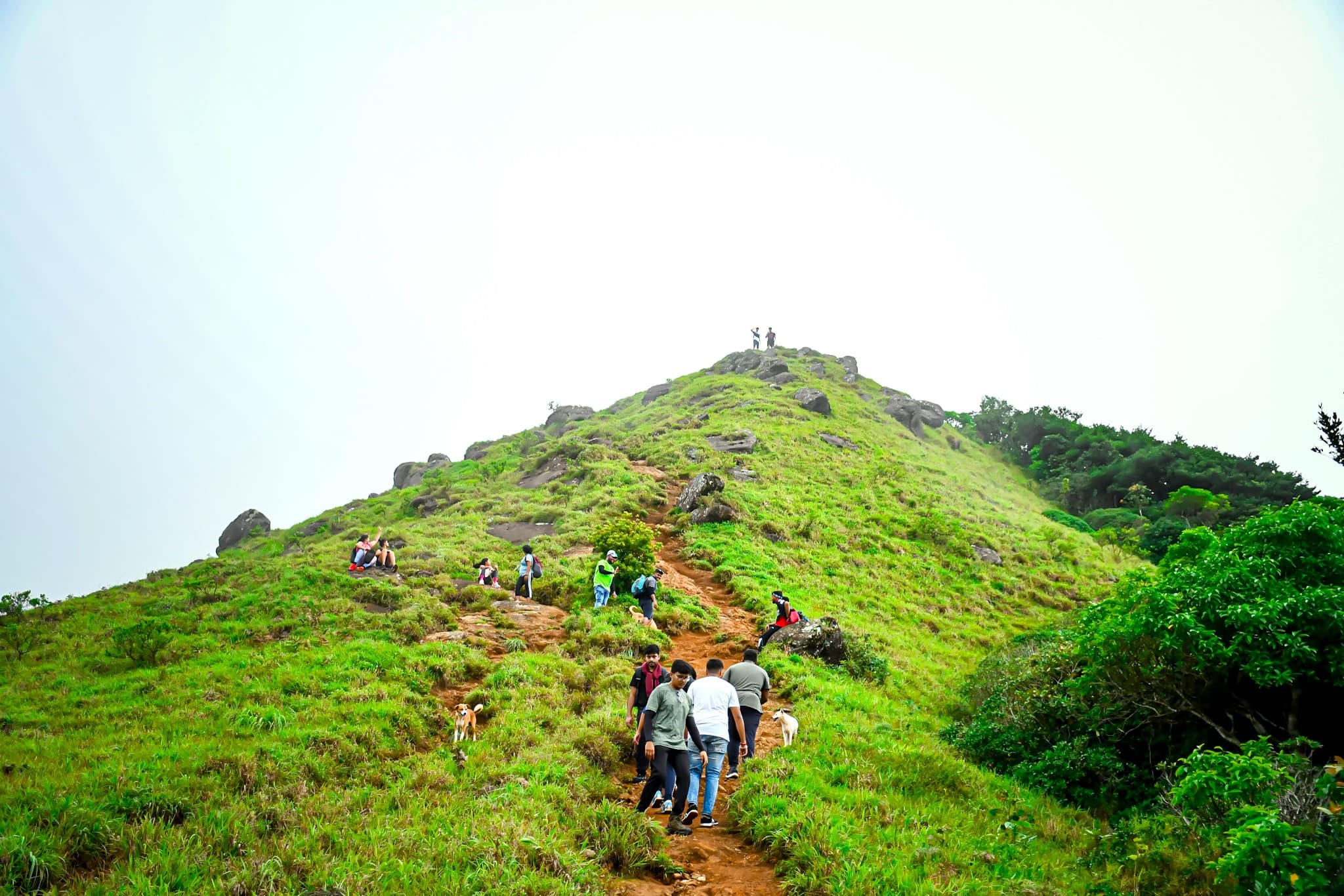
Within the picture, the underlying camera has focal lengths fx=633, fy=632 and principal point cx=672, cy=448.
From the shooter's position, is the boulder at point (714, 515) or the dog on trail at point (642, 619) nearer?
the dog on trail at point (642, 619)

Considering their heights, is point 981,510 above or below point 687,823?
above

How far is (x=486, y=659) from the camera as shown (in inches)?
575

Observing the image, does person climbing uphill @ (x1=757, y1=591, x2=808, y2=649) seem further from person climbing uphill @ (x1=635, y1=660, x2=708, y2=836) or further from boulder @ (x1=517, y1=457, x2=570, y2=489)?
boulder @ (x1=517, y1=457, x2=570, y2=489)

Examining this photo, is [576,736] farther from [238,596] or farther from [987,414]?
[987,414]

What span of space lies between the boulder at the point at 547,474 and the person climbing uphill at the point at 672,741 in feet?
91.7

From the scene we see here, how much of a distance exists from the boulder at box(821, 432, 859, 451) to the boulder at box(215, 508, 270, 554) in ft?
139

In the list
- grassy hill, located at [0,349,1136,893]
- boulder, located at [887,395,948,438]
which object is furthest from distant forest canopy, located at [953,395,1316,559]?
grassy hill, located at [0,349,1136,893]

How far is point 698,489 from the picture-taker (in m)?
30.4

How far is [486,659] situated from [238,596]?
9002 mm

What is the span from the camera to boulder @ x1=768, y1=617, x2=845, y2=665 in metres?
16.5

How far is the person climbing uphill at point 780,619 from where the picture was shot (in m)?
17.0

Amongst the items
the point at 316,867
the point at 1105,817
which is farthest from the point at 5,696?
the point at 1105,817

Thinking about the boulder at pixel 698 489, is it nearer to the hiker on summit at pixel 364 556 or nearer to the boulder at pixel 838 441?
the hiker on summit at pixel 364 556

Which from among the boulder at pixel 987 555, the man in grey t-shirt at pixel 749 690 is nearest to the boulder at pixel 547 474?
the boulder at pixel 987 555
